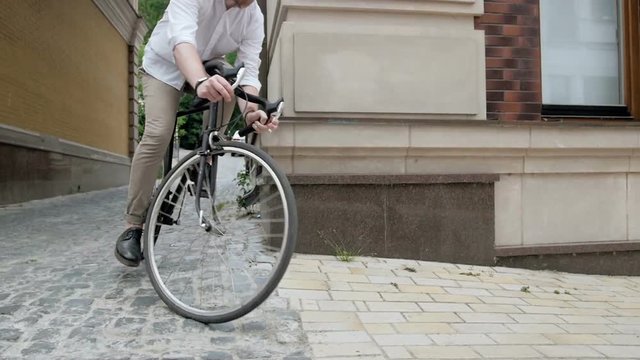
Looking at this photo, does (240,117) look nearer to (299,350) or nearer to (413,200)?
(299,350)

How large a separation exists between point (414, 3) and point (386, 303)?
8.44ft

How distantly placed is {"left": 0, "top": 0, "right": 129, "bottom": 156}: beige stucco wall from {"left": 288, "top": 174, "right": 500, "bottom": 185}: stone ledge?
4946mm

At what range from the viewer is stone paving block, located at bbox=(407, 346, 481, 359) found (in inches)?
96.6

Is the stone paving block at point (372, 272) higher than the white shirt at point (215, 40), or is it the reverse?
the white shirt at point (215, 40)

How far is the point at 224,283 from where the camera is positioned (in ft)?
9.32

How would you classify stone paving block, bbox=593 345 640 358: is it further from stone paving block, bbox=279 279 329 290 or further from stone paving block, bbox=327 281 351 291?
stone paving block, bbox=279 279 329 290

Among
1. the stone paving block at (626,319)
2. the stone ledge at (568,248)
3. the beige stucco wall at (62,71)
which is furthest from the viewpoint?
the beige stucco wall at (62,71)

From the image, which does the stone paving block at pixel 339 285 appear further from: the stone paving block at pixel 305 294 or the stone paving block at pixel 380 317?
the stone paving block at pixel 380 317

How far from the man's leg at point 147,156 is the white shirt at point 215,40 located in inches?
2.9

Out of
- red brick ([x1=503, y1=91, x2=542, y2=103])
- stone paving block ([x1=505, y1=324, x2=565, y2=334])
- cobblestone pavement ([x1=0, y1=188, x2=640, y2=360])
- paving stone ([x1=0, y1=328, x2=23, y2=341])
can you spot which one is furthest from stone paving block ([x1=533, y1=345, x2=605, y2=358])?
red brick ([x1=503, y1=91, x2=542, y2=103])

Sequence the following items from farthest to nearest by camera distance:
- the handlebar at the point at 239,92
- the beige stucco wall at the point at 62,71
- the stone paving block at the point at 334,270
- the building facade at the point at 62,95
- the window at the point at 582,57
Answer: the beige stucco wall at the point at 62,71, the building facade at the point at 62,95, the window at the point at 582,57, the stone paving block at the point at 334,270, the handlebar at the point at 239,92

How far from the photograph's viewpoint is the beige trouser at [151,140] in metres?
2.94

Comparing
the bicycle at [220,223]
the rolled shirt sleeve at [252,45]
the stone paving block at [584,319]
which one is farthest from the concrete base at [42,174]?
the stone paving block at [584,319]

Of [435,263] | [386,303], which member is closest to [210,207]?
[386,303]
